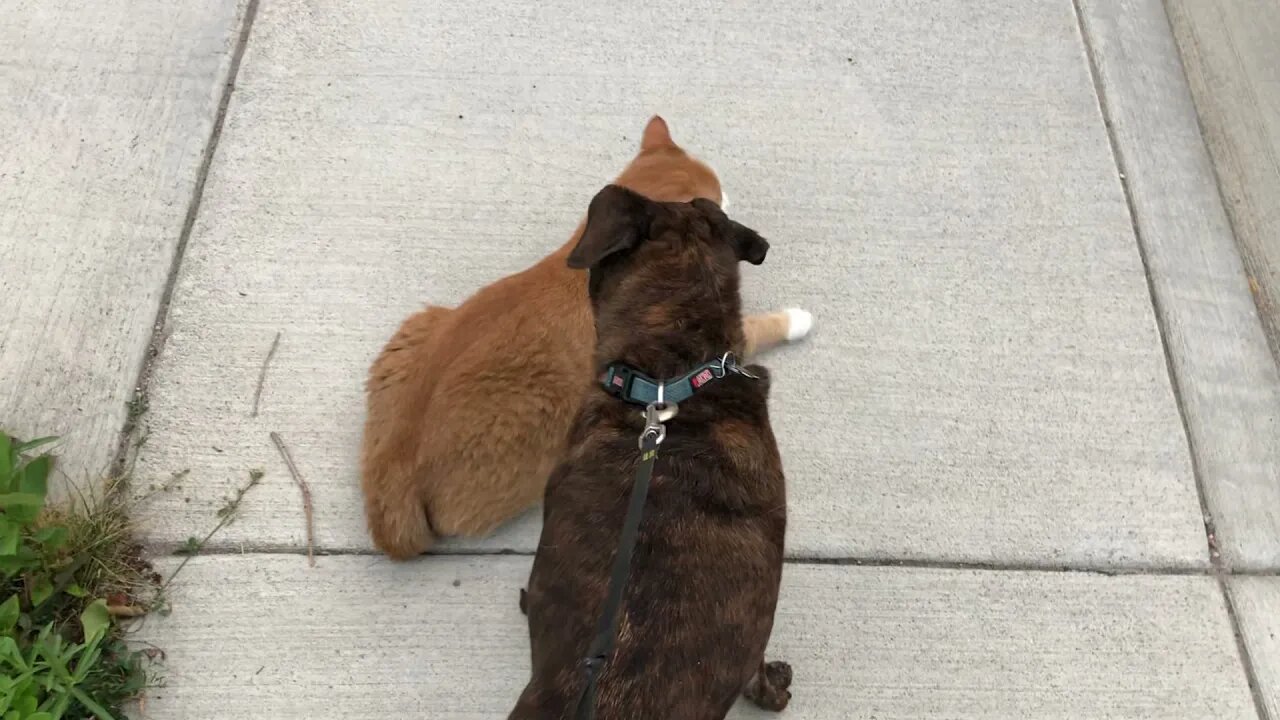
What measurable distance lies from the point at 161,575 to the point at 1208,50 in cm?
530

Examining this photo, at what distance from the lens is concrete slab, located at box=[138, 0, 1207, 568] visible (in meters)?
3.02

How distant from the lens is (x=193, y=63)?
379cm

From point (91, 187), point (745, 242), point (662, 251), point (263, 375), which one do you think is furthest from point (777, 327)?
point (91, 187)

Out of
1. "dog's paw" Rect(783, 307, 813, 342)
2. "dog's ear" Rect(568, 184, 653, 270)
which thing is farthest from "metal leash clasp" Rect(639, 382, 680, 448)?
"dog's paw" Rect(783, 307, 813, 342)

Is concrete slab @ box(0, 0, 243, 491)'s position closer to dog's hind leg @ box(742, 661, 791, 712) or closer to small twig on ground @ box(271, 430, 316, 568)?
small twig on ground @ box(271, 430, 316, 568)

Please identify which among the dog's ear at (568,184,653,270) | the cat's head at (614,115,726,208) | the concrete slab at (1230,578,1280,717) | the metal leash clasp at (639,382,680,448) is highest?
the dog's ear at (568,184,653,270)

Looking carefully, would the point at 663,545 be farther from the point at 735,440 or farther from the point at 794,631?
the point at 794,631

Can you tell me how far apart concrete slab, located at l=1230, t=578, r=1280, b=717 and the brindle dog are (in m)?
1.82

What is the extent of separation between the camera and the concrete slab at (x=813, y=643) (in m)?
2.67

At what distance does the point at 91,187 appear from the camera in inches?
137

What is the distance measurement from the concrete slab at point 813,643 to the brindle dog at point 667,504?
0.51 m

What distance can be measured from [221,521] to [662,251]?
6.29ft

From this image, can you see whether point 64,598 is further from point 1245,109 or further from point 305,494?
point 1245,109

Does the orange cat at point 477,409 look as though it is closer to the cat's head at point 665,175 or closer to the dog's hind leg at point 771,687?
the cat's head at point 665,175
